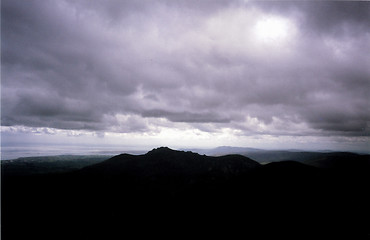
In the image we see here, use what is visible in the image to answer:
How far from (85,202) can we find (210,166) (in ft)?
385

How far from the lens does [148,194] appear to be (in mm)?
151000

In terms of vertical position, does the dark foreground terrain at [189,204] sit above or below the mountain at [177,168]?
below

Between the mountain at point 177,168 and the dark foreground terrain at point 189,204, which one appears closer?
the dark foreground terrain at point 189,204

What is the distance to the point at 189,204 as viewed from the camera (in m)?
133

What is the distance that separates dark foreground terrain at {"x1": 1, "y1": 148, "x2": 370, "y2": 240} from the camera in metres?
96.8

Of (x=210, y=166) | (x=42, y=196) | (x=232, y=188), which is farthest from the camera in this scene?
(x=210, y=166)

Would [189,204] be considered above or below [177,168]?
below

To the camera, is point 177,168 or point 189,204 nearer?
point 189,204

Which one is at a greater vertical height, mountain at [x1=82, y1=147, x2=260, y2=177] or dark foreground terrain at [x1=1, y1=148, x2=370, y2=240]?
mountain at [x1=82, y1=147, x2=260, y2=177]

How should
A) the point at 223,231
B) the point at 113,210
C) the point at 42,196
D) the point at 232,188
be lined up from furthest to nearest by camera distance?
the point at 232,188 < the point at 42,196 < the point at 113,210 < the point at 223,231

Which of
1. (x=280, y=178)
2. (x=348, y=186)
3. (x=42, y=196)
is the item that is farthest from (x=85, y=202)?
(x=348, y=186)

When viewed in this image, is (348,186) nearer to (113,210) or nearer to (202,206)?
(202,206)

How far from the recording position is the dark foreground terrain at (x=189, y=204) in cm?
9681

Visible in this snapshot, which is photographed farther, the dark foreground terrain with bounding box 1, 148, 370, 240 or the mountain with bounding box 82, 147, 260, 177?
the mountain with bounding box 82, 147, 260, 177
